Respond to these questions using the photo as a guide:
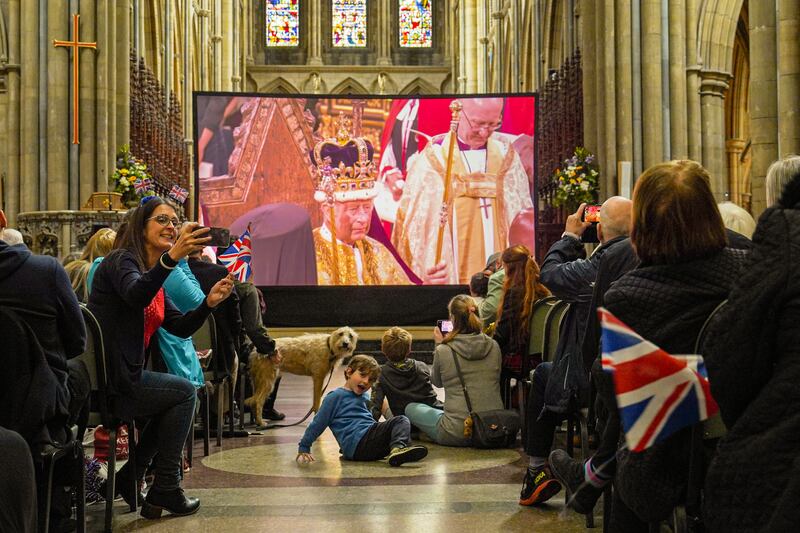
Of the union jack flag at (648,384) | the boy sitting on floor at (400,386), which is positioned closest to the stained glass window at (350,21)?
the boy sitting on floor at (400,386)

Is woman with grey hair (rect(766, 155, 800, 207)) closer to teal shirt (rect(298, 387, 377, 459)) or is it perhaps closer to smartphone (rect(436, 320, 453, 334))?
teal shirt (rect(298, 387, 377, 459))

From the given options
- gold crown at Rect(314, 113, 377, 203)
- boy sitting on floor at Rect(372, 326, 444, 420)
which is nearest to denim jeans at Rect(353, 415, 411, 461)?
boy sitting on floor at Rect(372, 326, 444, 420)

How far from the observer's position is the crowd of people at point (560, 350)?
6.74ft

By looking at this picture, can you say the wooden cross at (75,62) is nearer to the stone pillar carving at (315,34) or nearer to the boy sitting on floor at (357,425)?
the boy sitting on floor at (357,425)

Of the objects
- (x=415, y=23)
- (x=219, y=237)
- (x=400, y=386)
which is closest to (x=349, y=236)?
(x=400, y=386)

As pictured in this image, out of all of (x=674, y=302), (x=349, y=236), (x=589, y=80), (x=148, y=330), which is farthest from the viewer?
(x=349, y=236)

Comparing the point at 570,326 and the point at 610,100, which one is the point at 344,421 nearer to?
the point at 570,326

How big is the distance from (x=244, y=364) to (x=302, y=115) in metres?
7.57

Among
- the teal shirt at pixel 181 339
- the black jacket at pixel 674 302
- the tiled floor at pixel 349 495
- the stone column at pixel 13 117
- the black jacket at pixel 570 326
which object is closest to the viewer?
the black jacket at pixel 674 302

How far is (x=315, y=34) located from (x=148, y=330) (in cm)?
3408

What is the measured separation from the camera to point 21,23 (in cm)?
1286

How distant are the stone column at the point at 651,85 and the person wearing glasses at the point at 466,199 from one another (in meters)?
1.85

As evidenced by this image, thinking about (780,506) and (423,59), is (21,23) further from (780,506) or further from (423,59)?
(423,59)

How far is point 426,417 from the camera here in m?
6.57
